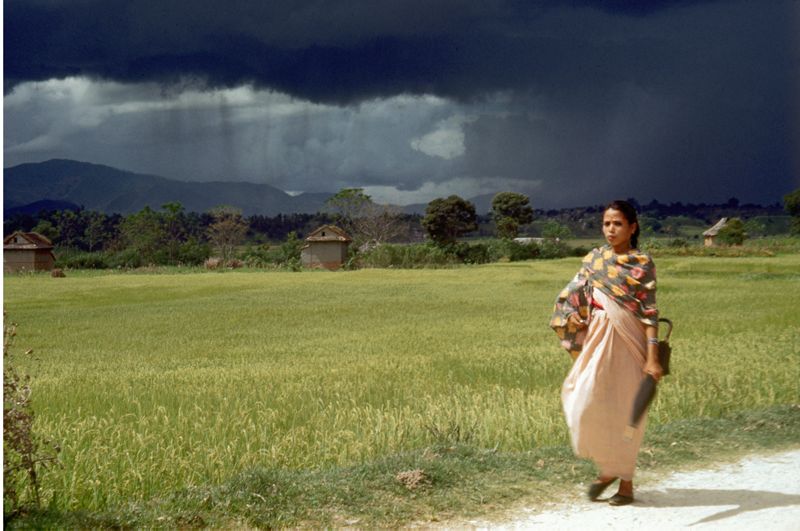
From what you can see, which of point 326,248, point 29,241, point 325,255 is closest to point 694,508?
point 29,241

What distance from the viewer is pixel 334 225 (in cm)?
2506

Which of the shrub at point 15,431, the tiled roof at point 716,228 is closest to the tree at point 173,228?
the tiled roof at point 716,228

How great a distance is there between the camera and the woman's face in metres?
4.31

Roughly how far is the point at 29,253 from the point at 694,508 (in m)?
19.2

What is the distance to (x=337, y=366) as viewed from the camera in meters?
9.82

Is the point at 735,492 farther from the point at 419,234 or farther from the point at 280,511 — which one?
the point at 419,234

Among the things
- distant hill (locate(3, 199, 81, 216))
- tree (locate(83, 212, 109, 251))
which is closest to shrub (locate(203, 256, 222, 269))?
tree (locate(83, 212, 109, 251))

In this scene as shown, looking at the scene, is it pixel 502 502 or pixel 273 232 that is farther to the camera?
pixel 273 232

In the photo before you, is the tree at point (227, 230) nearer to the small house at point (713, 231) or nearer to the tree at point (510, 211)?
the small house at point (713, 231)

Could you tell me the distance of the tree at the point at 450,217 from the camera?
11.8 m

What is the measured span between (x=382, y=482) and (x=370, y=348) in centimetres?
641

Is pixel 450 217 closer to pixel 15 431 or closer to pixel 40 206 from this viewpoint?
pixel 40 206

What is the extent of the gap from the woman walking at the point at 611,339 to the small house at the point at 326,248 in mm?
20630

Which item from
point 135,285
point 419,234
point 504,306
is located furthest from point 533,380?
point 135,285
